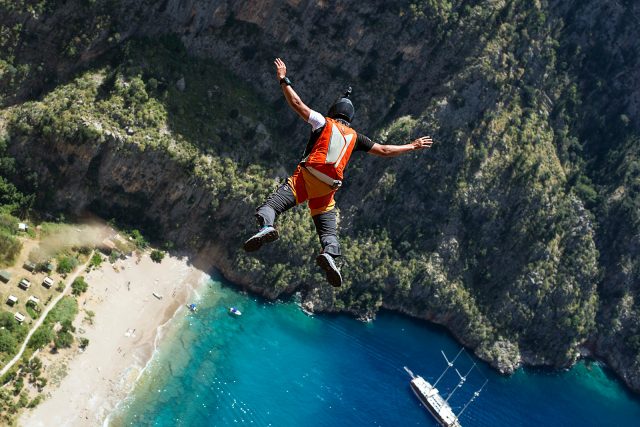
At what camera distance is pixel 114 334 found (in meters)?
55.2

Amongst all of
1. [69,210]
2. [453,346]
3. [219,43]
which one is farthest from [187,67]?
[453,346]

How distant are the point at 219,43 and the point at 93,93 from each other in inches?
610

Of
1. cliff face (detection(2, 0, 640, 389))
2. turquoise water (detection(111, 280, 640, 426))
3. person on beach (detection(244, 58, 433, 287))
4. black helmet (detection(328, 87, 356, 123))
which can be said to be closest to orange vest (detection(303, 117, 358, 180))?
person on beach (detection(244, 58, 433, 287))

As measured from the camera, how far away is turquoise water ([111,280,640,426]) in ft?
176

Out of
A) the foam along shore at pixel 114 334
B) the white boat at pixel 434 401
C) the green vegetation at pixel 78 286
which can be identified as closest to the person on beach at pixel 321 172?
the foam along shore at pixel 114 334

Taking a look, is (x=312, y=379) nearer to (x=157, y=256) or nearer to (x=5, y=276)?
(x=157, y=256)

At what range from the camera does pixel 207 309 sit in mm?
63438

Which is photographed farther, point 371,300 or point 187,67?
point 371,300

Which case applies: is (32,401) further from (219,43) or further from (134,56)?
(219,43)

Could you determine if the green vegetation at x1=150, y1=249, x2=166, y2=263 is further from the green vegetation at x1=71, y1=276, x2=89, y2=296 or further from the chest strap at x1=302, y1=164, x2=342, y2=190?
the chest strap at x1=302, y1=164, x2=342, y2=190

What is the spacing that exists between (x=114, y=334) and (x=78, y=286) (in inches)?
206

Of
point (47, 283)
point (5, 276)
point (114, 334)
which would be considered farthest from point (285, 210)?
point (114, 334)

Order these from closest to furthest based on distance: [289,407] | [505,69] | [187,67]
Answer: [289,407] → [187,67] → [505,69]

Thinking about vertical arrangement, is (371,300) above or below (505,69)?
below
